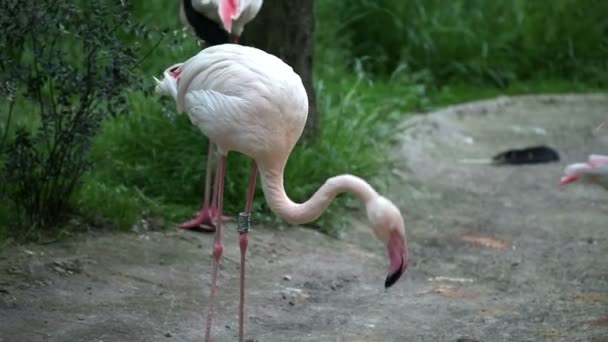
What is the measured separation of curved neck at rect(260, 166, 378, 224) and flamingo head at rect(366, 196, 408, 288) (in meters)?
0.09

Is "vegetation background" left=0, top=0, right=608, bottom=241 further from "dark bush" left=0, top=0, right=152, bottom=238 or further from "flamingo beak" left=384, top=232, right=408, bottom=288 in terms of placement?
"flamingo beak" left=384, top=232, right=408, bottom=288

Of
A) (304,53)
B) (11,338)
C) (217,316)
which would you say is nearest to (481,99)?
(304,53)

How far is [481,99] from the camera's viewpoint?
1021 cm

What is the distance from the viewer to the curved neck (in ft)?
14.4

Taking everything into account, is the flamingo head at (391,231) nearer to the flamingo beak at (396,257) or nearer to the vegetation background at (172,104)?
the flamingo beak at (396,257)

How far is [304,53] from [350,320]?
2272mm

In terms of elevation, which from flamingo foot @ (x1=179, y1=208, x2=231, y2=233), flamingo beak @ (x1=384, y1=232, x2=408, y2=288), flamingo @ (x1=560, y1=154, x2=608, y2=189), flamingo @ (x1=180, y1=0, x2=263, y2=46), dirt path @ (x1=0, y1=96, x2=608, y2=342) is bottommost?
dirt path @ (x1=0, y1=96, x2=608, y2=342)

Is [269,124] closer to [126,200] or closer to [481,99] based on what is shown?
[126,200]

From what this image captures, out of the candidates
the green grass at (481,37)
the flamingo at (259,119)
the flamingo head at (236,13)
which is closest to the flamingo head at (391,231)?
the flamingo at (259,119)

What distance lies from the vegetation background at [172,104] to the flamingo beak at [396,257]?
1.71 metres

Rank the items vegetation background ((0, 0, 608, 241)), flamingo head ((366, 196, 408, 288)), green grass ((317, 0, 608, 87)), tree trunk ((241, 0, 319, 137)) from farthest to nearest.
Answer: green grass ((317, 0, 608, 87)) → tree trunk ((241, 0, 319, 137)) → vegetation background ((0, 0, 608, 241)) → flamingo head ((366, 196, 408, 288))

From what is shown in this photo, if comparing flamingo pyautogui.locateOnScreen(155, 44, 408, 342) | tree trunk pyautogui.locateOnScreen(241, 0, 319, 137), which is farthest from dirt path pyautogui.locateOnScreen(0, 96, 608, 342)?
tree trunk pyautogui.locateOnScreen(241, 0, 319, 137)

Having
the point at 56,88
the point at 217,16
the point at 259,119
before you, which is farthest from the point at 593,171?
the point at 56,88

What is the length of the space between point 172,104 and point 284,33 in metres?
1.04
